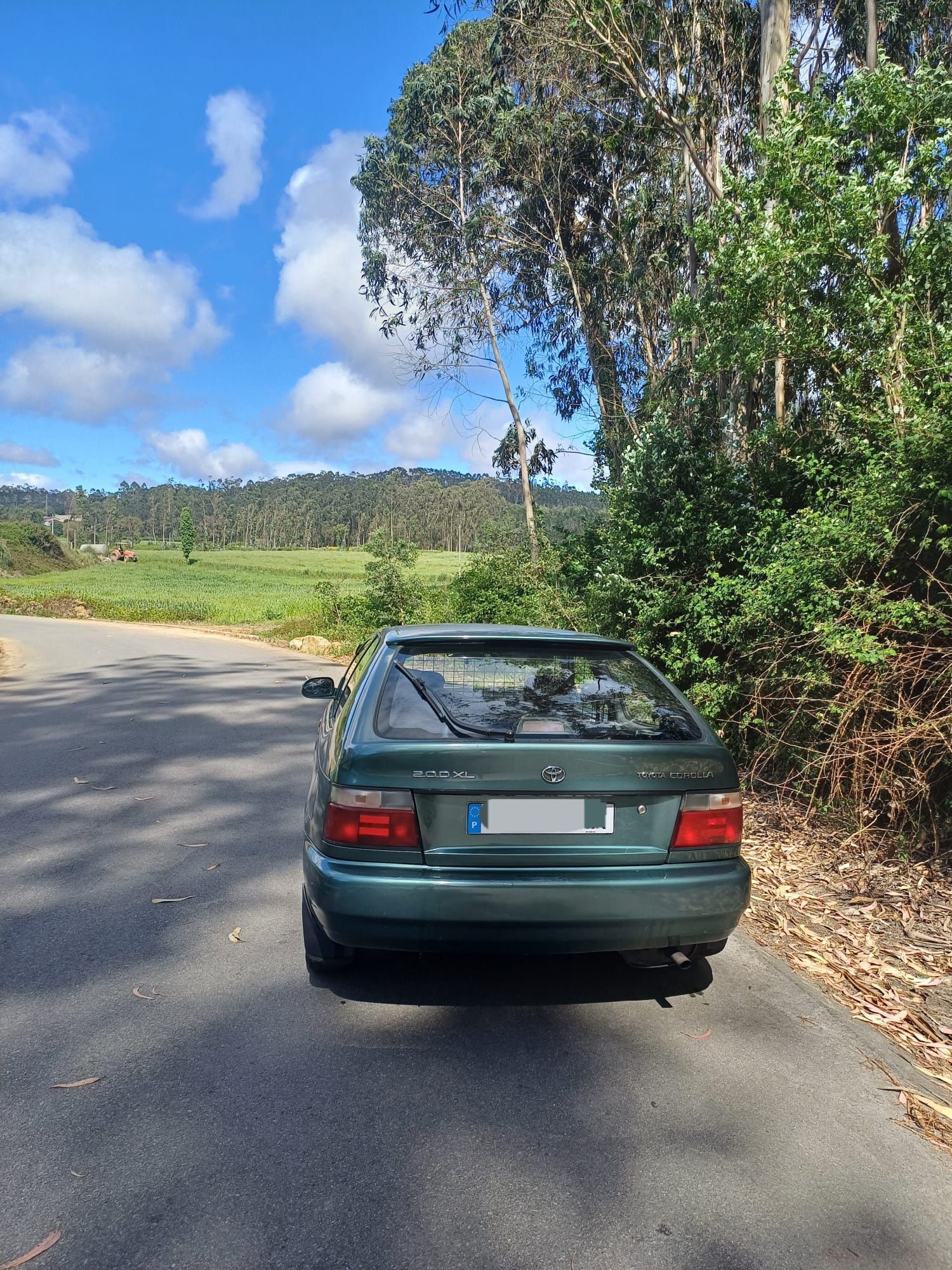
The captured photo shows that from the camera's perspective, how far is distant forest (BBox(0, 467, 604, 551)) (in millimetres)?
120312

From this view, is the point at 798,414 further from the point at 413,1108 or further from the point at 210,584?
the point at 210,584

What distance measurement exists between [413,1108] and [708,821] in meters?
1.41

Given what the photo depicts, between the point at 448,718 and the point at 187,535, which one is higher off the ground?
the point at 187,535

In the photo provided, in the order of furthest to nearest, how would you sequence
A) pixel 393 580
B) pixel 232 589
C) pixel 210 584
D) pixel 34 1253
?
pixel 210 584, pixel 232 589, pixel 393 580, pixel 34 1253

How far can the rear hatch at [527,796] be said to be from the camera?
117 inches

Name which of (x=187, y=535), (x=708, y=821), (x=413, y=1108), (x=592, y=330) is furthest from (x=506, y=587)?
(x=187, y=535)

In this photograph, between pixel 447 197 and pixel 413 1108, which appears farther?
pixel 447 197

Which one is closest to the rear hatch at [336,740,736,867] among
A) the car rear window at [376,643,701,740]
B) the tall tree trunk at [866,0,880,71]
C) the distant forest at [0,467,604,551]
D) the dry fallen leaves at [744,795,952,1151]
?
the car rear window at [376,643,701,740]

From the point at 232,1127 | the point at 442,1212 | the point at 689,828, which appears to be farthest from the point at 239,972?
the point at 689,828

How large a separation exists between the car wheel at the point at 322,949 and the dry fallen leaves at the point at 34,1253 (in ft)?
4.49

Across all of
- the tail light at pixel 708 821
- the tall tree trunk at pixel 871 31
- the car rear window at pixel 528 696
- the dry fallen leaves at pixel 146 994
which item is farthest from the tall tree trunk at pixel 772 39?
the dry fallen leaves at pixel 146 994

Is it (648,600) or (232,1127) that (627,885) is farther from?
(648,600)

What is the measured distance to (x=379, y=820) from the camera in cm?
298

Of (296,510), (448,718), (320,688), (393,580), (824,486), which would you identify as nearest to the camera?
(448,718)
